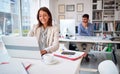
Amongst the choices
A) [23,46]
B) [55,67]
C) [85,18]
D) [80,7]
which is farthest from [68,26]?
[55,67]

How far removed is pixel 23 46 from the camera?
1.32 m

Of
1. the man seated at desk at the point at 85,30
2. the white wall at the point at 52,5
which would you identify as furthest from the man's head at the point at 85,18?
the white wall at the point at 52,5

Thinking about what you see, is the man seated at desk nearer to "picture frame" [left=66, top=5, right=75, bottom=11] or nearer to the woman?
"picture frame" [left=66, top=5, right=75, bottom=11]

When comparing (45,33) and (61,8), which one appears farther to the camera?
(61,8)

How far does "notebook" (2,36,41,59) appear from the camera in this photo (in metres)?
1.28

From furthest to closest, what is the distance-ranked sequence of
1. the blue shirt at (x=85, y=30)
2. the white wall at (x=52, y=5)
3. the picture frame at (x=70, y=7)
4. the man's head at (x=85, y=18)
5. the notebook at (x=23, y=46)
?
1. the picture frame at (x=70, y=7)
2. the white wall at (x=52, y=5)
3. the blue shirt at (x=85, y=30)
4. the man's head at (x=85, y=18)
5. the notebook at (x=23, y=46)

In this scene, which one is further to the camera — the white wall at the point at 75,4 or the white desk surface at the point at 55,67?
the white wall at the point at 75,4

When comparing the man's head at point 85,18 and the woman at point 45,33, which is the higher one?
the man's head at point 85,18

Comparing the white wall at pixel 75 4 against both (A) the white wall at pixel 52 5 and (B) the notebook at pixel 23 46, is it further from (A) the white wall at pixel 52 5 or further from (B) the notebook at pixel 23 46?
(B) the notebook at pixel 23 46

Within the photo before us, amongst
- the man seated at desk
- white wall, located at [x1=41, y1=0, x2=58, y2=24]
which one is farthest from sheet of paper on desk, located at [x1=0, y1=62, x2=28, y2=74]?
white wall, located at [x1=41, y1=0, x2=58, y2=24]

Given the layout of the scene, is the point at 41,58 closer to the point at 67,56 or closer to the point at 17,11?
the point at 67,56

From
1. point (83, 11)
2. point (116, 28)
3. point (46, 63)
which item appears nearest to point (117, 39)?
point (116, 28)

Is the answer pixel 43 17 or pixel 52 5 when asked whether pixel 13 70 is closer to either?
pixel 43 17

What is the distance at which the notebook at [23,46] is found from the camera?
1276 millimetres
